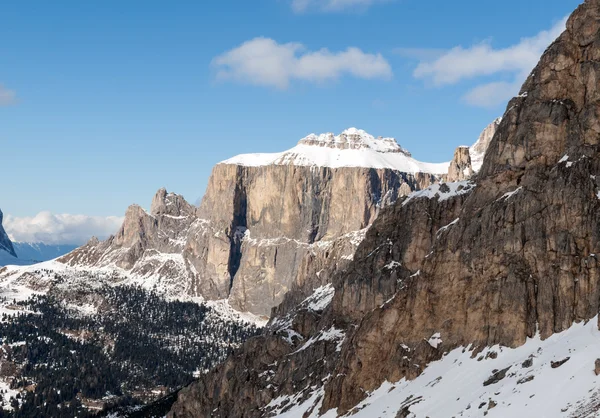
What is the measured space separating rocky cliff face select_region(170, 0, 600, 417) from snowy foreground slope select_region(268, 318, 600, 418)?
1.68 metres

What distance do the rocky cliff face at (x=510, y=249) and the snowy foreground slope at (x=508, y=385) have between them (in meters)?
1.68

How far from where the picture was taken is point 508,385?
8862 cm

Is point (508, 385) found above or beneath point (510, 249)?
beneath

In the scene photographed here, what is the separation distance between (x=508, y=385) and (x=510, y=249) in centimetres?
2107

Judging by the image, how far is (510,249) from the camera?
104500mm

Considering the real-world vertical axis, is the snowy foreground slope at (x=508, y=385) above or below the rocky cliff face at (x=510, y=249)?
below

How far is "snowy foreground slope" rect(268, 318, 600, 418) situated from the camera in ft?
260

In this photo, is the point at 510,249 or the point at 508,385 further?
the point at 510,249

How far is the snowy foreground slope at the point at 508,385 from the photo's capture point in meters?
79.2

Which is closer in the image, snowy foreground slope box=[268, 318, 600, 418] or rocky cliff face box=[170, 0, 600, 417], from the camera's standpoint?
snowy foreground slope box=[268, 318, 600, 418]

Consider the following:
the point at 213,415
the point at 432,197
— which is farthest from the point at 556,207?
the point at 213,415

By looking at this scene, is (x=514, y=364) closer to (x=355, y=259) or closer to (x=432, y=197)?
(x=432, y=197)

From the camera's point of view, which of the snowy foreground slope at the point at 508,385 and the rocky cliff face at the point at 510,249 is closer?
the snowy foreground slope at the point at 508,385

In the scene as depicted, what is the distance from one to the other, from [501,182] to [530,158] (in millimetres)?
4916
